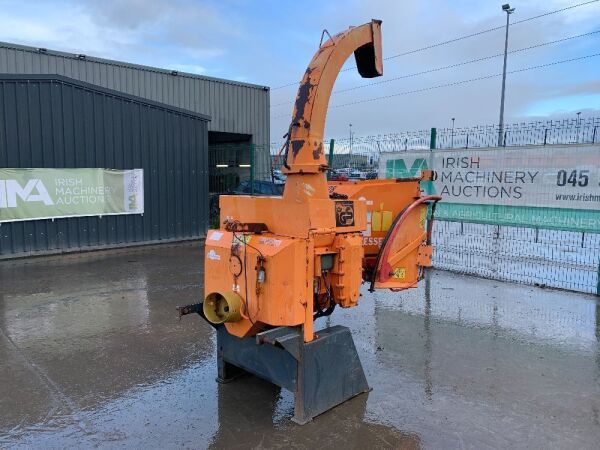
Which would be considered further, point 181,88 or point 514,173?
point 181,88

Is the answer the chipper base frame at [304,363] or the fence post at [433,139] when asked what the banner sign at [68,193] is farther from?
the chipper base frame at [304,363]

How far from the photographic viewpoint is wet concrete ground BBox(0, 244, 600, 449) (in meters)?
3.46

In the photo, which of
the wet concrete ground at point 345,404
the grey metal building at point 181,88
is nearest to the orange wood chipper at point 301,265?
the wet concrete ground at point 345,404

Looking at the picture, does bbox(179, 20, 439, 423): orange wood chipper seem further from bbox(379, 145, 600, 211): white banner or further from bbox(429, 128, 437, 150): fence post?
bbox(429, 128, 437, 150): fence post

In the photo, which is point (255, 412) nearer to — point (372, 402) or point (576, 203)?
point (372, 402)

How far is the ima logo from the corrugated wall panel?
0.40 metres

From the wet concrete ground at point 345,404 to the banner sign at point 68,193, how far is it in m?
3.56

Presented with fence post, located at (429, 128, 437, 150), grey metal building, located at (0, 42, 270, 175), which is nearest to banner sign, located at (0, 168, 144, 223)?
grey metal building, located at (0, 42, 270, 175)

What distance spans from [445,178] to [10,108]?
897cm

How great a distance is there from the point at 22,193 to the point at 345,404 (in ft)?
30.2

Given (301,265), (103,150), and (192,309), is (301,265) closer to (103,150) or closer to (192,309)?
(192,309)

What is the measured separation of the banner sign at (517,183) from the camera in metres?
6.96

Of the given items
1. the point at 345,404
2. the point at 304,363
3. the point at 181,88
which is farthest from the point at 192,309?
the point at 181,88

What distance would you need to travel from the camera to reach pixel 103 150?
1149 centimetres
